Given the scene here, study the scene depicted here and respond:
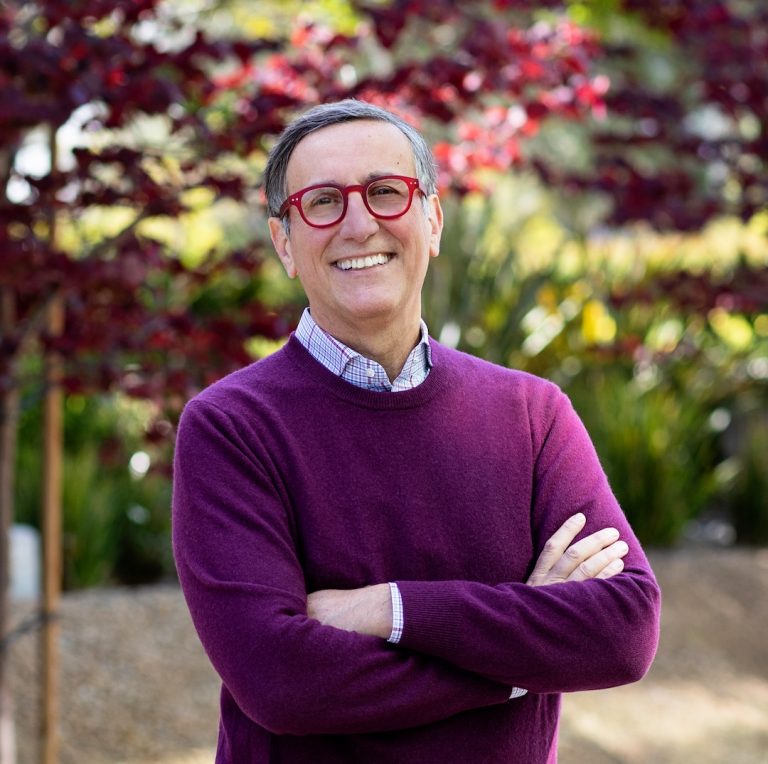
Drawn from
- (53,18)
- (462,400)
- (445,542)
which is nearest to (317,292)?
(462,400)

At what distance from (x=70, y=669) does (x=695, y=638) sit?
137 inches

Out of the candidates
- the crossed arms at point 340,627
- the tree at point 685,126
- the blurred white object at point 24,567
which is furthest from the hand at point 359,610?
the tree at point 685,126

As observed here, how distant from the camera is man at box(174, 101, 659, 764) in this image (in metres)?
1.93

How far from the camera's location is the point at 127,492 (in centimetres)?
727

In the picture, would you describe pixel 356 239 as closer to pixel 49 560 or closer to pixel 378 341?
pixel 378 341

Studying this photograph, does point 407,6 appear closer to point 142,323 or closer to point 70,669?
point 142,323

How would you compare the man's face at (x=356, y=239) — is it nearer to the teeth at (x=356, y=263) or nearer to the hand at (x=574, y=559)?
the teeth at (x=356, y=263)

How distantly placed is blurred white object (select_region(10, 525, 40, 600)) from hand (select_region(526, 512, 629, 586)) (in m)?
4.61

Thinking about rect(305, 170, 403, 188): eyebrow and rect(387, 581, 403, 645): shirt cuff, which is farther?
rect(305, 170, 403, 188): eyebrow

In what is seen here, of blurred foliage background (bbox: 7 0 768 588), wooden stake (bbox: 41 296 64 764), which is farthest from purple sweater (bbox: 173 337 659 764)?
blurred foliage background (bbox: 7 0 768 588)

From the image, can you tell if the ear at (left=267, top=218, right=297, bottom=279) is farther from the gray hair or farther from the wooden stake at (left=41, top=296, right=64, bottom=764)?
the wooden stake at (left=41, top=296, right=64, bottom=764)

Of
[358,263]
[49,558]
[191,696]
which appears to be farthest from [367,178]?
[191,696]

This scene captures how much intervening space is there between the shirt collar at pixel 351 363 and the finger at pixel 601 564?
448 millimetres

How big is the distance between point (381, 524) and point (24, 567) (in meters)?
4.71
